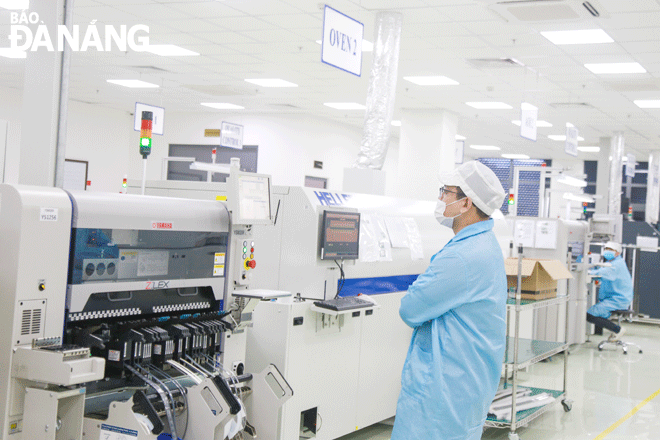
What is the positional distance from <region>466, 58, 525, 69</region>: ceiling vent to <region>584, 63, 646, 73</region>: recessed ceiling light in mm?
871

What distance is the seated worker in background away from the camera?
8664 mm

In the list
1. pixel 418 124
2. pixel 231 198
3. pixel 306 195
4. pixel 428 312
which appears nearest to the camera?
pixel 428 312

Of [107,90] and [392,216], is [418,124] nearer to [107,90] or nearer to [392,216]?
[107,90]

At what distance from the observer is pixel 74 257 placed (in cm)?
245

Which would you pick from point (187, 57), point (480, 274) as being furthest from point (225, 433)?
point (187, 57)

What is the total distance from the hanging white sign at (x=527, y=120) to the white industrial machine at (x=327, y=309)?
14.6 ft

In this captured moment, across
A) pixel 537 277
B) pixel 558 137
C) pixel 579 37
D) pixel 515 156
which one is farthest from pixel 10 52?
pixel 515 156

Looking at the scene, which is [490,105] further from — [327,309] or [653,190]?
[327,309]

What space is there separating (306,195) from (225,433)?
168 cm

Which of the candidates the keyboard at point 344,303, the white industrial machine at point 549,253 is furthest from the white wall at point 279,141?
the keyboard at point 344,303

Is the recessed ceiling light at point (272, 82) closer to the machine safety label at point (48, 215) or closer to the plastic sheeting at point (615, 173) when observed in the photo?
the plastic sheeting at point (615, 173)

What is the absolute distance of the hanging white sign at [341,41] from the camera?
4.96 meters

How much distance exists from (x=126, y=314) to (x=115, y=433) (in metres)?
0.48

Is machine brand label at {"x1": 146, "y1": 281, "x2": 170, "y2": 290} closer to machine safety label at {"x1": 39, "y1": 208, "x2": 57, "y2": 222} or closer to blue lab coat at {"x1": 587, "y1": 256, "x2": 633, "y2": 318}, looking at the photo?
machine safety label at {"x1": 39, "y1": 208, "x2": 57, "y2": 222}
